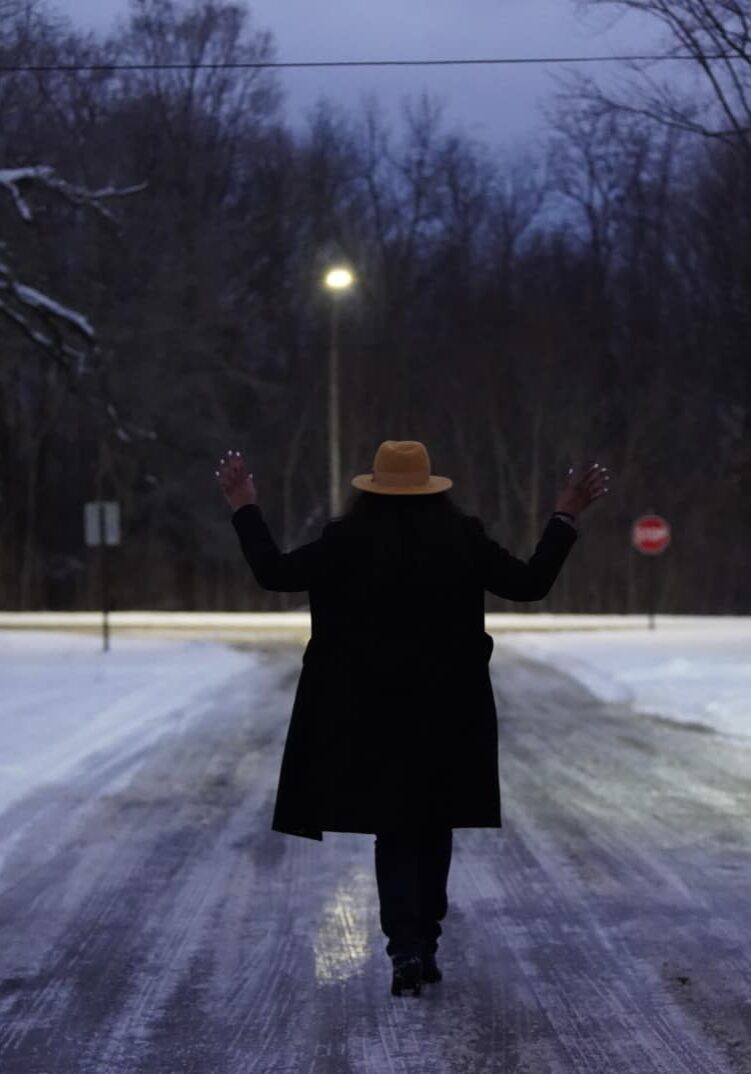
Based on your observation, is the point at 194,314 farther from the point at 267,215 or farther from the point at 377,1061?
the point at 377,1061

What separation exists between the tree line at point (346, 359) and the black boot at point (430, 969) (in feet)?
114

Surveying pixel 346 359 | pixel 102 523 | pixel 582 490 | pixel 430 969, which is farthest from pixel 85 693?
pixel 346 359

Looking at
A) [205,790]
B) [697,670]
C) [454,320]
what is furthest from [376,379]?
Result: [205,790]

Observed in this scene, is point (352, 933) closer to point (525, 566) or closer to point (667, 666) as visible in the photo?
point (525, 566)

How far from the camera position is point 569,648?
26.1 meters

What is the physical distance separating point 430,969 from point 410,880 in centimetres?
43

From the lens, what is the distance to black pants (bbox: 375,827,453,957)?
18.8 ft

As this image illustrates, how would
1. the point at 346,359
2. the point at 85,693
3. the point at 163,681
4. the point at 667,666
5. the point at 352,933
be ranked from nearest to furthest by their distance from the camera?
1. the point at 352,933
2. the point at 85,693
3. the point at 163,681
4. the point at 667,666
5. the point at 346,359

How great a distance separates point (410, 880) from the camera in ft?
18.9

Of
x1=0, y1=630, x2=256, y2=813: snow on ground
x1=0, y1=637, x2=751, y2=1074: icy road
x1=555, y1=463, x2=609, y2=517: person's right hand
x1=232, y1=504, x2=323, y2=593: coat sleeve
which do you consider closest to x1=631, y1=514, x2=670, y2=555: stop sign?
x1=0, y1=630, x2=256, y2=813: snow on ground

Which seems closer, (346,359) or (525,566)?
(525,566)

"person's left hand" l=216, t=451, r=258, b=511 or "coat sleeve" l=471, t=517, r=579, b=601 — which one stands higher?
"person's left hand" l=216, t=451, r=258, b=511

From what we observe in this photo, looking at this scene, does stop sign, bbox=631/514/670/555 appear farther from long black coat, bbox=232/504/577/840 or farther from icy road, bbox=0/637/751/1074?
long black coat, bbox=232/504/577/840

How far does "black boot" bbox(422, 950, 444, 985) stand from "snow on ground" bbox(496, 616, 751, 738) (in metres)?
8.88
